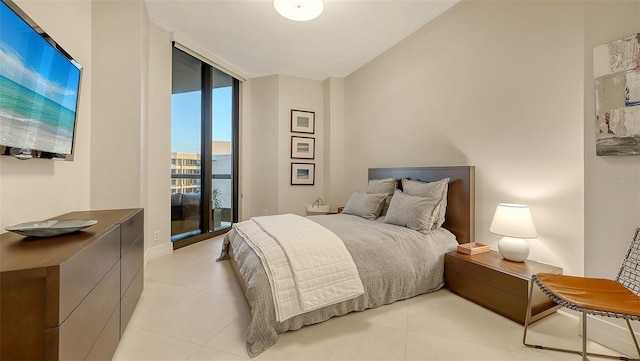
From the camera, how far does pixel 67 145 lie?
182cm

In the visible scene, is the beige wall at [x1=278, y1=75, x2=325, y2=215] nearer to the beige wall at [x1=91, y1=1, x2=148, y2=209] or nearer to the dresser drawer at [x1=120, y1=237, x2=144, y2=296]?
the beige wall at [x1=91, y1=1, x2=148, y2=209]

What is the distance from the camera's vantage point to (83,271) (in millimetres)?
1111

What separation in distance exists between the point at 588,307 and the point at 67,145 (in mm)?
3195

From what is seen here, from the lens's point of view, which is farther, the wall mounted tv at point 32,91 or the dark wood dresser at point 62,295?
the wall mounted tv at point 32,91

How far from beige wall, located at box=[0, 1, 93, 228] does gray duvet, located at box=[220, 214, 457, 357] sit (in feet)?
4.36

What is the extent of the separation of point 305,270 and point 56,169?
6.34 ft

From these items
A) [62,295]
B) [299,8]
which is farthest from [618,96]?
[62,295]

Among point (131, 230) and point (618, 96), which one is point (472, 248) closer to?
point (618, 96)

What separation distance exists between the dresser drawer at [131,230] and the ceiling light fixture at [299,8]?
2.26 metres

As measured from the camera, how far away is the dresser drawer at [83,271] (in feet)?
3.12

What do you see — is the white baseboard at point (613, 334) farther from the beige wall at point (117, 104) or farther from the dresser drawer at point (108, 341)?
the beige wall at point (117, 104)

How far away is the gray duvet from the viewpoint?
64.6 inches

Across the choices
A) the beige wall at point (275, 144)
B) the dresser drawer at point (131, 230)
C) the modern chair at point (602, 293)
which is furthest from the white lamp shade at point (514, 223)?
the beige wall at point (275, 144)

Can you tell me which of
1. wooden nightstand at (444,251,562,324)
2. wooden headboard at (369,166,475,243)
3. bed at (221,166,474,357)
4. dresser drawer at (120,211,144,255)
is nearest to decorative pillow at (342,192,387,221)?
bed at (221,166,474,357)
